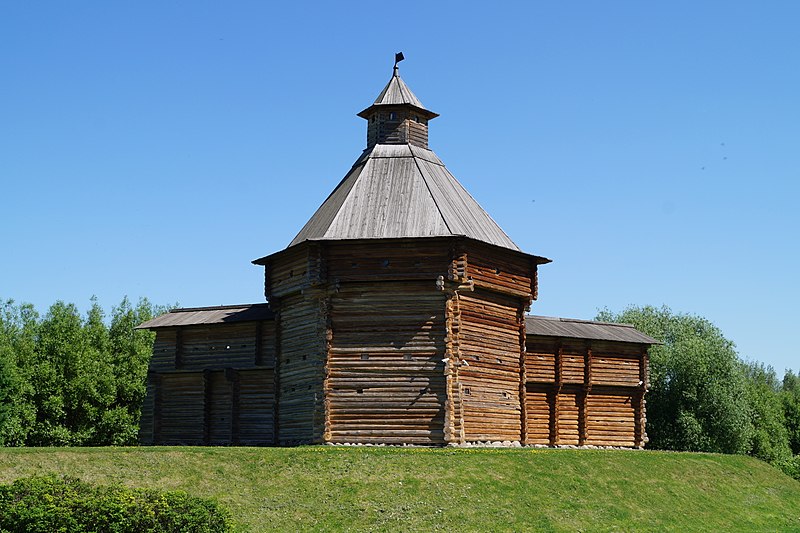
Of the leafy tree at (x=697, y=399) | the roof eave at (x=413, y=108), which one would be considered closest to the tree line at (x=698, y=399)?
the leafy tree at (x=697, y=399)

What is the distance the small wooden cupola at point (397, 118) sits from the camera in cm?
3597

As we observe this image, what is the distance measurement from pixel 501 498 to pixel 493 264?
10640 mm

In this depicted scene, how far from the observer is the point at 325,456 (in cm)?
2478

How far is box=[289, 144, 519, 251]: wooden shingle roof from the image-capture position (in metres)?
30.8

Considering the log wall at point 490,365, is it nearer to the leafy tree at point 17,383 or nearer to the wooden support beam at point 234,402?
the wooden support beam at point 234,402

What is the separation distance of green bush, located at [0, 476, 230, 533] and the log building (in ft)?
36.9

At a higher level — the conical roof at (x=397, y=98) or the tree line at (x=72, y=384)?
the conical roof at (x=397, y=98)

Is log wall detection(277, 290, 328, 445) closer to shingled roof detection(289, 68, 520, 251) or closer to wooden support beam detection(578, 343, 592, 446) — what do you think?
shingled roof detection(289, 68, 520, 251)

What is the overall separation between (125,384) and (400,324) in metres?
27.3

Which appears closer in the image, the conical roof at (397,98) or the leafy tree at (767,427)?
the conical roof at (397,98)

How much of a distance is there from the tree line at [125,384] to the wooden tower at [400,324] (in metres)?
17.4

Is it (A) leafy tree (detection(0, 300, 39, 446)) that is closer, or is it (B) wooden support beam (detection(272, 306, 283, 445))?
(B) wooden support beam (detection(272, 306, 283, 445))

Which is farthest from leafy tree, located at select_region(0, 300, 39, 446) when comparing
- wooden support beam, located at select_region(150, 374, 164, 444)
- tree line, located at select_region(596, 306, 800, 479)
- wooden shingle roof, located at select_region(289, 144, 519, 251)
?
tree line, located at select_region(596, 306, 800, 479)

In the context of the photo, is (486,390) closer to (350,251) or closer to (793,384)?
(350,251)
